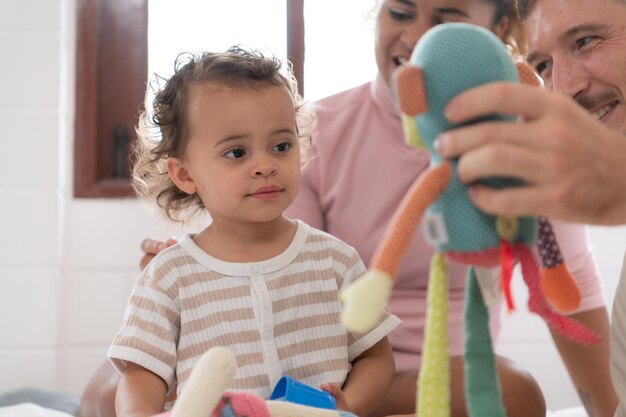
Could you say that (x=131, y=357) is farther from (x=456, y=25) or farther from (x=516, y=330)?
(x=516, y=330)

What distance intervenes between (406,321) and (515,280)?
31.8 inches

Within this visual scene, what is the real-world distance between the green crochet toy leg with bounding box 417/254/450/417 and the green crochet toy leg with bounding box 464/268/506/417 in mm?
21

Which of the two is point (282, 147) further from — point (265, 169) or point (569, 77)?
point (569, 77)

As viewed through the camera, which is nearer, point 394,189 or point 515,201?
point 515,201

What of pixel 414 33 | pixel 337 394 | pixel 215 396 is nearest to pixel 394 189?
pixel 414 33

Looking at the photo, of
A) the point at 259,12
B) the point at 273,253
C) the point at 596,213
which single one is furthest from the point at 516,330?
the point at 596,213

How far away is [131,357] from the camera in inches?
42.3

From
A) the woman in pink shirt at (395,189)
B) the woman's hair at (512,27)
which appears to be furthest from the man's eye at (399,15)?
the woman's hair at (512,27)

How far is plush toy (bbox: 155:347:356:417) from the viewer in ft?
2.52

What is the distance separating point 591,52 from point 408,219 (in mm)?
705

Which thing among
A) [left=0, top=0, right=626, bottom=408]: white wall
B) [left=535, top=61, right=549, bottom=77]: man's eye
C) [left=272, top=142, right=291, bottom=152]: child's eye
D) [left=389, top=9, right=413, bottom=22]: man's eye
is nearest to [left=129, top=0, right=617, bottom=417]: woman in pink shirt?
[left=389, top=9, right=413, bottom=22]: man's eye

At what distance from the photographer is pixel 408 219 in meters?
0.63

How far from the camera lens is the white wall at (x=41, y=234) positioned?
2.14 m

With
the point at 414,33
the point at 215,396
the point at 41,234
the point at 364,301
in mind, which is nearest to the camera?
the point at 364,301
